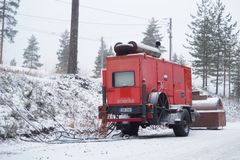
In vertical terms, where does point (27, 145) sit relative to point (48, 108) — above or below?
below

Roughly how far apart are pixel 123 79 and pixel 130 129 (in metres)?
2.18

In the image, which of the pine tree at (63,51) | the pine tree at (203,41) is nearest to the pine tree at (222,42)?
the pine tree at (203,41)

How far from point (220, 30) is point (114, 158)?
4694cm

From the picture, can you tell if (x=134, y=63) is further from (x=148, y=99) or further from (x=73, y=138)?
(x=73, y=138)

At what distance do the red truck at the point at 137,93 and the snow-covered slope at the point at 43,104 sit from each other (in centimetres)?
142

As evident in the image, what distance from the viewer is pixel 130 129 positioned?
1622cm

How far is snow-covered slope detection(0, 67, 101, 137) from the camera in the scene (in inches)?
533

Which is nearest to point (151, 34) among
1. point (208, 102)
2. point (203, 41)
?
point (203, 41)

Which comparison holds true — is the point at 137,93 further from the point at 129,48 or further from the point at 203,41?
the point at 203,41

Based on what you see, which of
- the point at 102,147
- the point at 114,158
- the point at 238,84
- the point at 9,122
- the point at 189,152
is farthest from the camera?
the point at 238,84

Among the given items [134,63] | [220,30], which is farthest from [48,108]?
[220,30]

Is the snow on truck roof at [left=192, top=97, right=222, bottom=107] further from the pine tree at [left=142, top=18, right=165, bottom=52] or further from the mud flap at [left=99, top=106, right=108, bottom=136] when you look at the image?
the pine tree at [left=142, top=18, right=165, bottom=52]

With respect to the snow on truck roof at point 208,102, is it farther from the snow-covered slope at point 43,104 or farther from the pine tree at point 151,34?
the pine tree at point 151,34

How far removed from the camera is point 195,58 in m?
53.2
